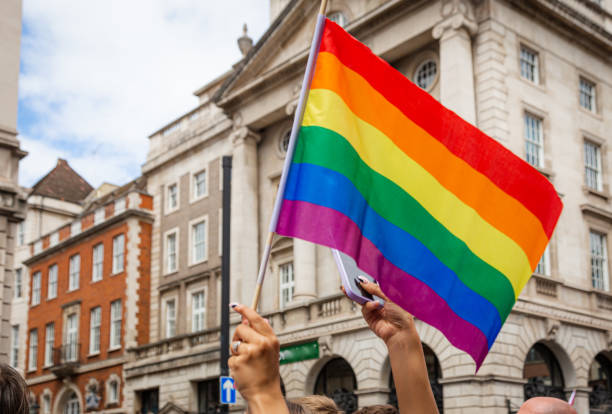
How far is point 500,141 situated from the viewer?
82.4 ft

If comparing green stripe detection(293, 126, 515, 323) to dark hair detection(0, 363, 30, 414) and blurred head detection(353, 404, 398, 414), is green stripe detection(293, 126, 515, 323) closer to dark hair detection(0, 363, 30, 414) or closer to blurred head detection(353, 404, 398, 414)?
blurred head detection(353, 404, 398, 414)

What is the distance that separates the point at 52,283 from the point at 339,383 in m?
25.3

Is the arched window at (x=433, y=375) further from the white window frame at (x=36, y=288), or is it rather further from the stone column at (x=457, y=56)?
the white window frame at (x=36, y=288)

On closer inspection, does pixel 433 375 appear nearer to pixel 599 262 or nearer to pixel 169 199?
pixel 599 262

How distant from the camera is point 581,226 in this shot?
2784cm

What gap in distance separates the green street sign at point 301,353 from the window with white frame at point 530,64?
11.4 metres

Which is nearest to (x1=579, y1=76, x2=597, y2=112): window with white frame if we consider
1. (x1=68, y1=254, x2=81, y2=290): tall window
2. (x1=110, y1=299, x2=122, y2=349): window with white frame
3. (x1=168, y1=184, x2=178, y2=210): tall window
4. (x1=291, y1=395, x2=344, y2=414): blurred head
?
(x1=168, y1=184, x2=178, y2=210): tall window

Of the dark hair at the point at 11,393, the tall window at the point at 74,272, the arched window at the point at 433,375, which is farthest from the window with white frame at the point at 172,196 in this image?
the dark hair at the point at 11,393

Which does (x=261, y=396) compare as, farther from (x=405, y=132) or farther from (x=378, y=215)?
(x=405, y=132)

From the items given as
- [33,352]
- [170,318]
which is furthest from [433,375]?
[33,352]

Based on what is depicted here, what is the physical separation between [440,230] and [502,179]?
0.60 metres

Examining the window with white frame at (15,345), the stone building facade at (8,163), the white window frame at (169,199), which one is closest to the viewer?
the stone building facade at (8,163)

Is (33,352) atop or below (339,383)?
atop

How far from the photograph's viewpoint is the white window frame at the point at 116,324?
4191 cm
